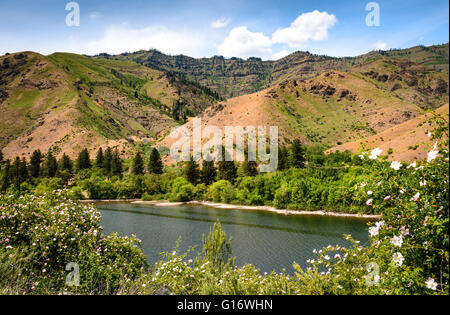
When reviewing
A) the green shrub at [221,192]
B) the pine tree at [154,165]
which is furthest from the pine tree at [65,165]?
the green shrub at [221,192]

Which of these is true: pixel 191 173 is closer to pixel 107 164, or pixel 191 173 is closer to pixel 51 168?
pixel 107 164

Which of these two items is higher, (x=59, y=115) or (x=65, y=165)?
(x=59, y=115)

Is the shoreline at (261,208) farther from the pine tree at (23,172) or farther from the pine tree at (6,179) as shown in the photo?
the pine tree at (23,172)

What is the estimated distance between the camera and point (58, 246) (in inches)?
490

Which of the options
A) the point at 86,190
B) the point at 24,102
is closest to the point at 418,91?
the point at 86,190

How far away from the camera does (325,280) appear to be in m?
8.27

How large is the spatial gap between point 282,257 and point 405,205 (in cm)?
2645

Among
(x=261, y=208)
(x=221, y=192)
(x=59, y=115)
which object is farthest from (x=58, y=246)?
(x=59, y=115)

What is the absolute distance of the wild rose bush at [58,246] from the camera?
11492 mm

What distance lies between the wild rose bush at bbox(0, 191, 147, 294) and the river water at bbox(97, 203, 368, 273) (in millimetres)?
14528

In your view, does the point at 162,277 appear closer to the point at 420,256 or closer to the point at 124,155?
the point at 420,256

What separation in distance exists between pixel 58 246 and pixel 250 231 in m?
34.1

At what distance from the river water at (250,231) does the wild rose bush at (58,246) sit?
14528mm

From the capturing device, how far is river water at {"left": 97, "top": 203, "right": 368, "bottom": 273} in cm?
3045
